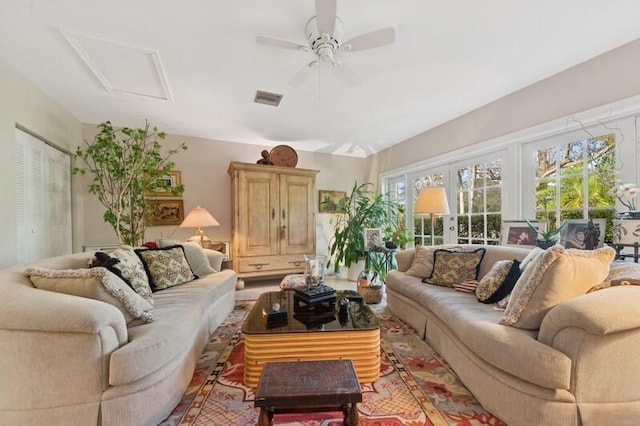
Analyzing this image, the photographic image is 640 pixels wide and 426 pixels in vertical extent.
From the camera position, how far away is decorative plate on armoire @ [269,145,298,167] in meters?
4.64

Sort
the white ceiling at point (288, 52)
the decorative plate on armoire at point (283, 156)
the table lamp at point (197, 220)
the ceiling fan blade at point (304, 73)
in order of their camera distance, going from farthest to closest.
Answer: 1. the decorative plate on armoire at point (283, 156)
2. the table lamp at point (197, 220)
3. the ceiling fan blade at point (304, 73)
4. the white ceiling at point (288, 52)

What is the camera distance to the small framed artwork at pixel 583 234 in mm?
2199

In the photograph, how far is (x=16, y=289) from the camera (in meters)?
1.42

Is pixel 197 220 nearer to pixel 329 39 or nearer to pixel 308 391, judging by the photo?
pixel 329 39

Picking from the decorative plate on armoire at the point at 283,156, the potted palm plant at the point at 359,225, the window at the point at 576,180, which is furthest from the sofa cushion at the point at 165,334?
the window at the point at 576,180

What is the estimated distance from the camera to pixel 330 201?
5414mm

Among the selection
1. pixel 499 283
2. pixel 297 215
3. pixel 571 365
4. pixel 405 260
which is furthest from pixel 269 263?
pixel 571 365

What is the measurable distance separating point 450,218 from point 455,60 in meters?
2.21

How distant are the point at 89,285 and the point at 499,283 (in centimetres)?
265

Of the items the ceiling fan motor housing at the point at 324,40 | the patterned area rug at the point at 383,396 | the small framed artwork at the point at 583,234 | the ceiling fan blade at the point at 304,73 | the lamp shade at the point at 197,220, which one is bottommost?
the patterned area rug at the point at 383,396

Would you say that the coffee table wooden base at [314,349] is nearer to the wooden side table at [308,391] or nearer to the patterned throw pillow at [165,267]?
the wooden side table at [308,391]

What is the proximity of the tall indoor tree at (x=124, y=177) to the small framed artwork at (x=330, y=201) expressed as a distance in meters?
2.48

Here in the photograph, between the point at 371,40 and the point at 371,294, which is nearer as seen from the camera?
the point at 371,40

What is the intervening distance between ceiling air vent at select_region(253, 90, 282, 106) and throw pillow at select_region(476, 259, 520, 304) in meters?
2.72
